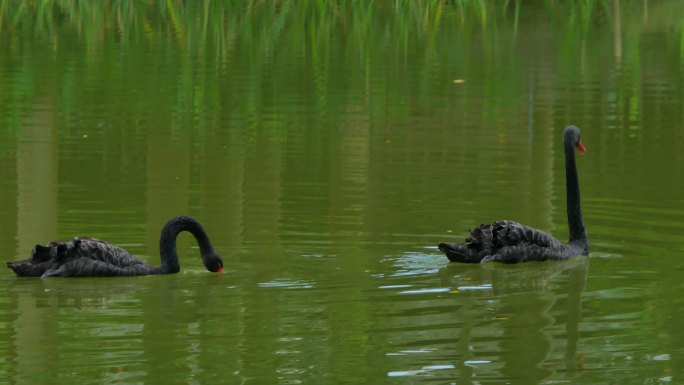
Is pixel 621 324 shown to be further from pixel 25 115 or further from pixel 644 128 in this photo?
pixel 25 115

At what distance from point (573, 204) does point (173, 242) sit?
2700mm

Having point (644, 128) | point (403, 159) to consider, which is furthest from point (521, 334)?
point (644, 128)

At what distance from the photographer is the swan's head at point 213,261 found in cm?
913

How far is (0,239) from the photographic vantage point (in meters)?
10.5

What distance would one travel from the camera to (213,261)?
30.0ft

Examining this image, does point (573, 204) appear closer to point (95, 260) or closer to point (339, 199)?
point (339, 199)

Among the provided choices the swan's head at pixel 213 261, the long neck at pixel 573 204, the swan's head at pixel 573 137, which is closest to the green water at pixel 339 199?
the swan's head at pixel 213 261

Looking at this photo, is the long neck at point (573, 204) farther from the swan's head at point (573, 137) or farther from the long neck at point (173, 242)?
the long neck at point (173, 242)

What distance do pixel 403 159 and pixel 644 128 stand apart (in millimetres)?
3279

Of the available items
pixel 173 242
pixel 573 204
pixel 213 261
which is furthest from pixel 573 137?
pixel 173 242

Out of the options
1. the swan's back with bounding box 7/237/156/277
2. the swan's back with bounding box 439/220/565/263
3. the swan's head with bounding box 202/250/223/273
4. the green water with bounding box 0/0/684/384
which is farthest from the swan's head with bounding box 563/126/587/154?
the swan's back with bounding box 7/237/156/277

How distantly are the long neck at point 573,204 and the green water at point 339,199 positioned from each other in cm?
19

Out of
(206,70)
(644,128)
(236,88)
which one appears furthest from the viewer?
(206,70)

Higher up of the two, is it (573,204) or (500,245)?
(573,204)
